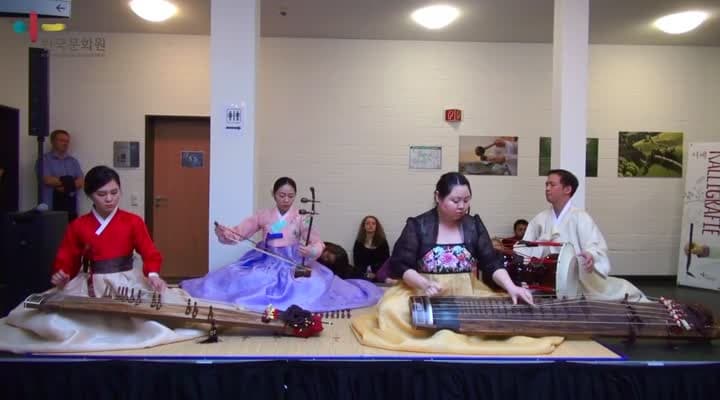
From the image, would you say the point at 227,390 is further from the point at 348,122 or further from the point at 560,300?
the point at 348,122

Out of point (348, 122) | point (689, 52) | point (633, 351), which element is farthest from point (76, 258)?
point (689, 52)

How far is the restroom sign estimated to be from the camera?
148 inches

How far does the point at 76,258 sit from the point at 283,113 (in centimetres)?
346

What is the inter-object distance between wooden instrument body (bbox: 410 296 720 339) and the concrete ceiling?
3.21 m

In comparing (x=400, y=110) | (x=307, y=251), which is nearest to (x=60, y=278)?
(x=307, y=251)

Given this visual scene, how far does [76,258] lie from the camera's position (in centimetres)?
254

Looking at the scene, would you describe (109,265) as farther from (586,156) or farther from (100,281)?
(586,156)

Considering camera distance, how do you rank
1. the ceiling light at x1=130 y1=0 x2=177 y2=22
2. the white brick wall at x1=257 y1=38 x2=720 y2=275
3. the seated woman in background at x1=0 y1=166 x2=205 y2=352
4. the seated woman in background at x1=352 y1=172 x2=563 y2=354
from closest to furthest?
the seated woman in background at x1=0 y1=166 x2=205 y2=352, the seated woman in background at x1=352 y1=172 x2=563 y2=354, the ceiling light at x1=130 y1=0 x2=177 y2=22, the white brick wall at x1=257 y1=38 x2=720 y2=275

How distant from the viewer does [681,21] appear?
499 cm

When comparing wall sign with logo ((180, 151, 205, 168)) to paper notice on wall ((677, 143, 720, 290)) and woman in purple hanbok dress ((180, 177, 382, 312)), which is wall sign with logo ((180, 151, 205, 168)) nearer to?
woman in purple hanbok dress ((180, 177, 382, 312))

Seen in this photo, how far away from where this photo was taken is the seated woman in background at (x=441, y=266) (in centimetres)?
233

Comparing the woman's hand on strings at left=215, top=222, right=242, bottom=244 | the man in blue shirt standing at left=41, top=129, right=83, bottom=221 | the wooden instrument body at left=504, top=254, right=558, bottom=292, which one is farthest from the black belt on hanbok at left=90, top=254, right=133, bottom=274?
the man in blue shirt standing at left=41, top=129, right=83, bottom=221

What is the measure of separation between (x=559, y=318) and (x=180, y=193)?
15.5 ft

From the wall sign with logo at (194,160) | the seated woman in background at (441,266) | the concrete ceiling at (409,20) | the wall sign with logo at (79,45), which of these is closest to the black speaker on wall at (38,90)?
the concrete ceiling at (409,20)
